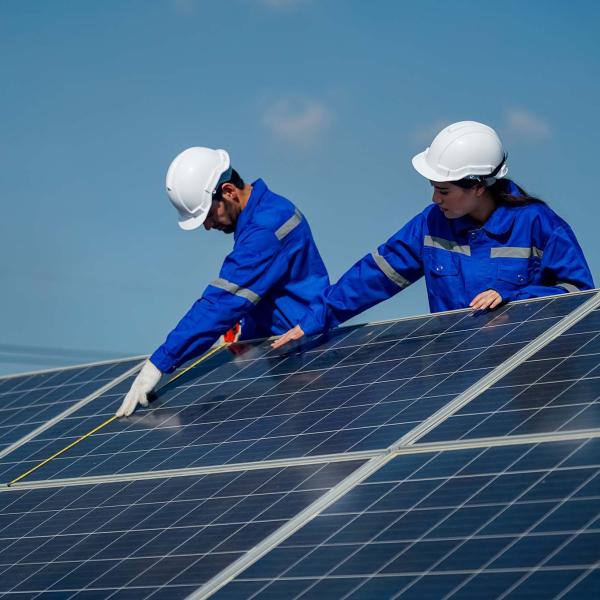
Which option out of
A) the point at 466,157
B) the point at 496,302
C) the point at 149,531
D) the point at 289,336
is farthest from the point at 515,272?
the point at 149,531

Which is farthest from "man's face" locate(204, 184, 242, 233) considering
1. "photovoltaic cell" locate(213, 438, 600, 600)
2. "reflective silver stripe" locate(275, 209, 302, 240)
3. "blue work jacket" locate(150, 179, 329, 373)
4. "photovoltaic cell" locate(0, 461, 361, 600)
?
"photovoltaic cell" locate(213, 438, 600, 600)

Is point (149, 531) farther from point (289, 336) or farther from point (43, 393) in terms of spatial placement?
point (43, 393)

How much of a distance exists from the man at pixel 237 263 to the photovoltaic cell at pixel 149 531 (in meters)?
1.80

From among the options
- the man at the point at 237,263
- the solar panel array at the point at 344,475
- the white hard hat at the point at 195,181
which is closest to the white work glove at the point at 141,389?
the man at the point at 237,263

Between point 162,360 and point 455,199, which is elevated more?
point 455,199

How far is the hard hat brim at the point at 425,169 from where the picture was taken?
348 inches

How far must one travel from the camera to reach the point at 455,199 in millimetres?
8789

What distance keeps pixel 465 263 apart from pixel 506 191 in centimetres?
55

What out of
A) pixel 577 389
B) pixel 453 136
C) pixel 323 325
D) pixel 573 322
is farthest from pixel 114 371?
pixel 577 389

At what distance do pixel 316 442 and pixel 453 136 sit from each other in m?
2.67

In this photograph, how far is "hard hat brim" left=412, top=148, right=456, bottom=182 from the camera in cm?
885

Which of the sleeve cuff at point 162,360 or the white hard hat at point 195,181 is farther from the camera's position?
the white hard hat at point 195,181

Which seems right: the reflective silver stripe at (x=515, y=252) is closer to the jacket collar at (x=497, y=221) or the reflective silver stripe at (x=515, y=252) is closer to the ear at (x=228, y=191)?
the jacket collar at (x=497, y=221)

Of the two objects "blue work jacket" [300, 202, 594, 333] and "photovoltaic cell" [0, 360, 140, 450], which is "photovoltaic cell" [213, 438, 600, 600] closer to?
"blue work jacket" [300, 202, 594, 333]
